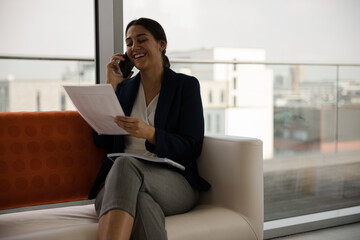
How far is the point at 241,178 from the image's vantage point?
1813 mm

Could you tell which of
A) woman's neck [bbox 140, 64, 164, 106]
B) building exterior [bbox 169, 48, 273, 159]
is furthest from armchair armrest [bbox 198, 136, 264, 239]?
building exterior [bbox 169, 48, 273, 159]

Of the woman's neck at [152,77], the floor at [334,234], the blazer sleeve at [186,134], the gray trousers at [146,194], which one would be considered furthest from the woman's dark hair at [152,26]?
the floor at [334,234]

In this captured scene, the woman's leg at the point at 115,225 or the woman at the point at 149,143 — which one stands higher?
the woman at the point at 149,143

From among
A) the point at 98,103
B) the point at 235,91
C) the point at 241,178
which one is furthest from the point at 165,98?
the point at 235,91

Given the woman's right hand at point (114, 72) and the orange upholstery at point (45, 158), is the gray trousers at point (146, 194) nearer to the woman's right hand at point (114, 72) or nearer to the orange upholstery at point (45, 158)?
the orange upholstery at point (45, 158)

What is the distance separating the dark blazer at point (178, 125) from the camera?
188cm

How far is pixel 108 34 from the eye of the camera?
2441 mm

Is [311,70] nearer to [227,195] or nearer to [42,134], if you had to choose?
[227,195]

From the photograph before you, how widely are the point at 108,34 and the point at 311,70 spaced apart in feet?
7.18

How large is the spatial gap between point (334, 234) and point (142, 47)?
184 centimetres

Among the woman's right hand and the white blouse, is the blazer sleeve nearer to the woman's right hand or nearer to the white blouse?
the white blouse

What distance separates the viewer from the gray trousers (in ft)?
4.99

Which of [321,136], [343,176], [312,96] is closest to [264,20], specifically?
[312,96]

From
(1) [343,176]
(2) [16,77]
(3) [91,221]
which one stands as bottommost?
(1) [343,176]
